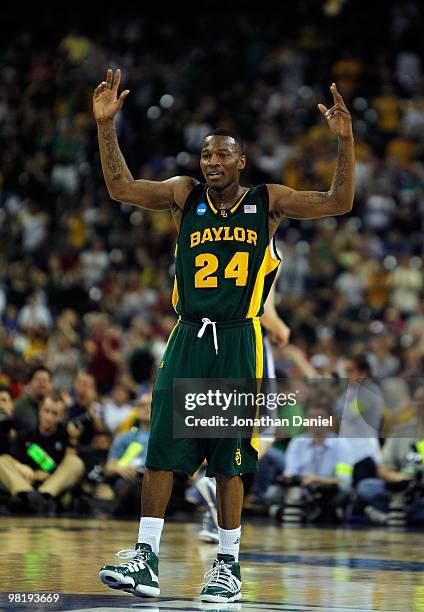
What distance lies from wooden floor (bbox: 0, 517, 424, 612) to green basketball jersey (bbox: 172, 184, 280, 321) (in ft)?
5.13

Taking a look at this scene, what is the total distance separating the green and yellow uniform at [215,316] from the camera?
6957 mm

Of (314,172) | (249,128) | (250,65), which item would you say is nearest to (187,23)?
(250,65)

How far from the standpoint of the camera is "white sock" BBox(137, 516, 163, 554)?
6.88m

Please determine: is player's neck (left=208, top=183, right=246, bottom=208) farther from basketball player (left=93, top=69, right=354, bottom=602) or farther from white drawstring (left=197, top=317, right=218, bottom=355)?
white drawstring (left=197, top=317, right=218, bottom=355)

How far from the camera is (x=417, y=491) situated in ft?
39.8

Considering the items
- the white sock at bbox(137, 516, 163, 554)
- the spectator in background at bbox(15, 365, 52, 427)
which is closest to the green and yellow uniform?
the white sock at bbox(137, 516, 163, 554)

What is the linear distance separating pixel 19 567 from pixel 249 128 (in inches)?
656

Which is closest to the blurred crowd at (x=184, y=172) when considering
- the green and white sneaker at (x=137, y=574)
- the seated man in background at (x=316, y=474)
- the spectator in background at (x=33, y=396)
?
the spectator in background at (x=33, y=396)

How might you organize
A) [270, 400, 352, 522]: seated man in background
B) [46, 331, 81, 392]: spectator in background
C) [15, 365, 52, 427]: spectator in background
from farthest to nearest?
[46, 331, 81, 392]: spectator in background → [15, 365, 52, 427]: spectator in background → [270, 400, 352, 522]: seated man in background

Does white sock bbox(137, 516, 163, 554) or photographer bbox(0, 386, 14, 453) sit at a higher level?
photographer bbox(0, 386, 14, 453)

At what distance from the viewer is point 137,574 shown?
668 centimetres

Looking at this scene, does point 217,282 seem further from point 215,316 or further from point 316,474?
point 316,474

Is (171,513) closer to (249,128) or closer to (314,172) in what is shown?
(314,172)

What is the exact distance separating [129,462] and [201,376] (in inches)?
247
